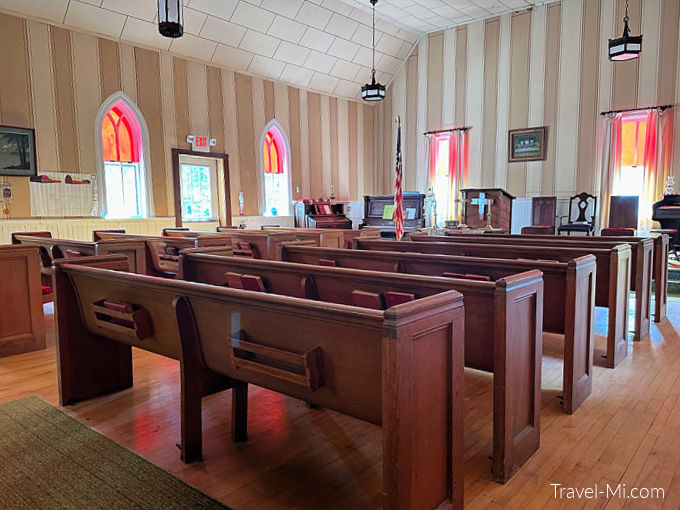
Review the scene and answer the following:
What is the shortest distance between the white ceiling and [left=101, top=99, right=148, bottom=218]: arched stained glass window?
4.21ft

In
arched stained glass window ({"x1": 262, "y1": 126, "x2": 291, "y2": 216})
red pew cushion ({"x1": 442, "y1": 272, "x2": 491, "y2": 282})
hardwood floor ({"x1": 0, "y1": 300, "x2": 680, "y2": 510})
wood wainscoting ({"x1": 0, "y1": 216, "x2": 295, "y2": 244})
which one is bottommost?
hardwood floor ({"x1": 0, "y1": 300, "x2": 680, "y2": 510})

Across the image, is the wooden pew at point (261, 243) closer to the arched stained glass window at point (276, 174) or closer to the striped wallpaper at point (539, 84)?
the arched stained glass window at point (276, 174)

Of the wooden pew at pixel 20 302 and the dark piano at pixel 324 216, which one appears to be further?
the dark piano at pixel 324 216

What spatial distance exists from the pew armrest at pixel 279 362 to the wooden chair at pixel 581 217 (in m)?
8.41

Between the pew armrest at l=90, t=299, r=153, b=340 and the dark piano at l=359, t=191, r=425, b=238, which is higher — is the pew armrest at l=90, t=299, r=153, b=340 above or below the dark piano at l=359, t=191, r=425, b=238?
below

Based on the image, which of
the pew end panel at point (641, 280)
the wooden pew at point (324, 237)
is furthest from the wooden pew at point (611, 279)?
the wooden pew at point (324, 237)

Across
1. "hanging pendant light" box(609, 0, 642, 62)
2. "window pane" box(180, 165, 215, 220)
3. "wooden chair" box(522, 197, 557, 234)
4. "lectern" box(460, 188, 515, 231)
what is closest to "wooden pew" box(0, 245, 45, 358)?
"window pane" box(180, 165, 215, 220)

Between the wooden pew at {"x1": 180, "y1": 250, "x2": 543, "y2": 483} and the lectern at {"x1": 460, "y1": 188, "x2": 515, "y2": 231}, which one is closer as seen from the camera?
the wooden pew at {"x1": 180, "y1": 250, "x2": 543, "y2": 483}

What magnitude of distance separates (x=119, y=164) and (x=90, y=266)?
6.11 metres

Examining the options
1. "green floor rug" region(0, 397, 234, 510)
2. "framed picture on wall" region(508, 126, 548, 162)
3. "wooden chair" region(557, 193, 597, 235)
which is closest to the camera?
"green floor rug" region(0, 397, 234, 510)

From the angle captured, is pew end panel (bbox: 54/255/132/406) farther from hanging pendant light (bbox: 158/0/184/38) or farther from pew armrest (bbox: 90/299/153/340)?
hanging pendant light (bbox: 158/0/184/38)

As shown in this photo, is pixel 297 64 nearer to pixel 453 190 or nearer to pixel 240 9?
pixel 240 9

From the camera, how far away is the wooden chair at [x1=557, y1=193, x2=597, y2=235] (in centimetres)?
876

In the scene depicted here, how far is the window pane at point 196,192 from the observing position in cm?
897
